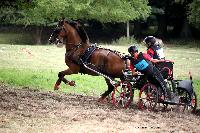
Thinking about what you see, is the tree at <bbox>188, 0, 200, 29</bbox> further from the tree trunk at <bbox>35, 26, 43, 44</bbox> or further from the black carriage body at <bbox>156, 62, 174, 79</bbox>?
the black carriage body at <bbox>156, 62, 174, 79</bbox>

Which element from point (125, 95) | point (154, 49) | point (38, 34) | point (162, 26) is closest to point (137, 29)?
point (162, 26)

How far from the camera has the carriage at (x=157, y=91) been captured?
13770 millimetres

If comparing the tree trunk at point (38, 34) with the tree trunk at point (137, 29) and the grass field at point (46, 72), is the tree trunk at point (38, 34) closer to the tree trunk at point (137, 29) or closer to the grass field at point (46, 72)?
the tree trunk at point (137, 29)

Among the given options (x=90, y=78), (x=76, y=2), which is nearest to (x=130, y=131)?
(x=90, y=78)

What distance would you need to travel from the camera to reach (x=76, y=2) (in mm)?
51656

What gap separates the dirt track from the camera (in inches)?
424

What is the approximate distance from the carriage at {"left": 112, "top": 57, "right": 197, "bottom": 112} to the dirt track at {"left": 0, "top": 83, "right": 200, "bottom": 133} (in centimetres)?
35

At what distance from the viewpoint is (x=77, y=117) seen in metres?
12.0

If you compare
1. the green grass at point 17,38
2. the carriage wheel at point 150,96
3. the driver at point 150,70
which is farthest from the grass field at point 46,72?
the green grass at point 17,38

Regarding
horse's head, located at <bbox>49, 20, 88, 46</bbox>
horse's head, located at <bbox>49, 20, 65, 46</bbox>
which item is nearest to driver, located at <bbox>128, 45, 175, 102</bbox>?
horse's head, located at <bbox>49, 20, 88, 46</bbox>

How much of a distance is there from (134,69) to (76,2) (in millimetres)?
37968

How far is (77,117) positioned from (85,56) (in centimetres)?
346

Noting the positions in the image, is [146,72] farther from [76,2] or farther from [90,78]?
[76,2]

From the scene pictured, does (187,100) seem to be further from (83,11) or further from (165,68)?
(83,11)
